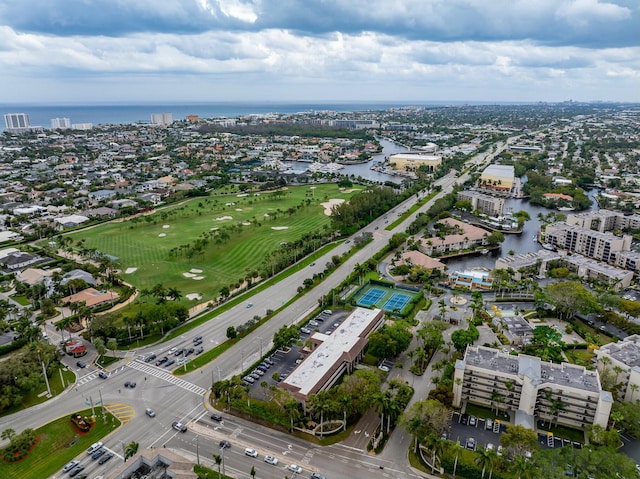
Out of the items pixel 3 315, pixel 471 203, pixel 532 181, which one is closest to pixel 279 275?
pixel 3 315


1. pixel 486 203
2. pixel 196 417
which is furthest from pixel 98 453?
pixel 486 203

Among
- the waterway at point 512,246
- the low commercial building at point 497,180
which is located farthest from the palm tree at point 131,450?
the low commercial building at point 497,180

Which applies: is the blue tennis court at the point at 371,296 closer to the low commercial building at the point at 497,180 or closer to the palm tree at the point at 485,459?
the palm tree at the point at 485,459

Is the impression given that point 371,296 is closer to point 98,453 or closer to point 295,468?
point 295,468

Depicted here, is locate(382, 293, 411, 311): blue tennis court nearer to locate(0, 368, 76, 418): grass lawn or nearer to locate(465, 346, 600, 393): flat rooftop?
locate(465, 346, 600, 393): flat rooftop

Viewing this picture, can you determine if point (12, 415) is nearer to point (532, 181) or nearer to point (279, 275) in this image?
point (279, 275)

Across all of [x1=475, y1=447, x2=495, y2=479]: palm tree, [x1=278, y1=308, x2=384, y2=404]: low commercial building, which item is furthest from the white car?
[x1=475, y1=447, x2=495, y2=479]: palm tree

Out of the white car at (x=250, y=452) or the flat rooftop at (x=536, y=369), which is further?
the flat rooftop at (x=536, y=369)
